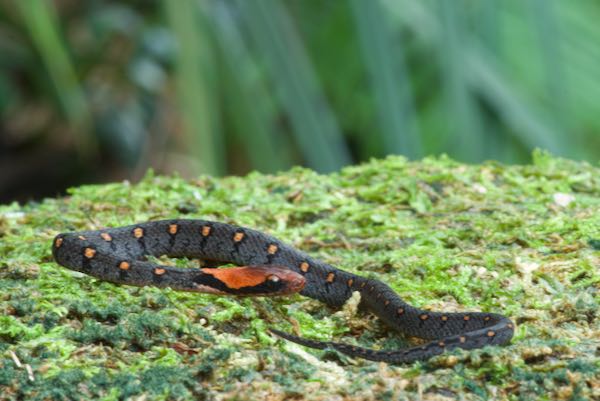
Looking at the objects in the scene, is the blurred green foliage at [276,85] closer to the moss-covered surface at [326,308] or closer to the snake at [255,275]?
the moss-covered surface at [326,308]

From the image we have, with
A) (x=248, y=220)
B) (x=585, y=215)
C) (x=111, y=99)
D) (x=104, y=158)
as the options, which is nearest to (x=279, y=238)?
(x=248, y=220)

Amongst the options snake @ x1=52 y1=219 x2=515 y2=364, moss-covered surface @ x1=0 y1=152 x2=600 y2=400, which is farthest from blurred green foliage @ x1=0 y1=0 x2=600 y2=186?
snake @ x1=52 y1=219 x2=515 y2=364

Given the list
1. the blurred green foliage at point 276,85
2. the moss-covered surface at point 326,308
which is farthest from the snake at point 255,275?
the blurred green foliage at point 276,85

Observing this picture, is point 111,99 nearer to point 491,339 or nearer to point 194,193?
point 194,193

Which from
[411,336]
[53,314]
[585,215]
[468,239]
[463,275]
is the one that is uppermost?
[585,215]

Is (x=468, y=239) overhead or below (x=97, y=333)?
overhead
